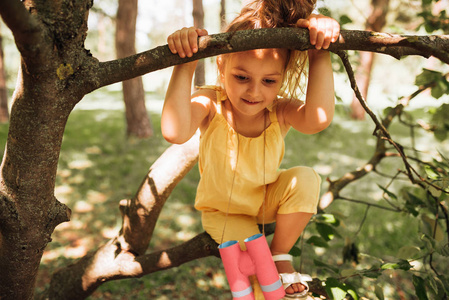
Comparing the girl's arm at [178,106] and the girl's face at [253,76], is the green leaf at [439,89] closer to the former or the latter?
the girl's face at [253,76]

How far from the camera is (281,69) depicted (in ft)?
4.94

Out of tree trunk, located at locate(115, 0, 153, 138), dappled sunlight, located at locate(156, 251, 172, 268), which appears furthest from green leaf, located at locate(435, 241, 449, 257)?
tree trunk, located at locate(115, 0, 153, 138)

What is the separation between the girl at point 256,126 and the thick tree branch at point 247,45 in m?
Answer: 0.10

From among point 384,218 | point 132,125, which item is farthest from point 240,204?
point 132,125

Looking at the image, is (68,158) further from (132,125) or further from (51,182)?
(51,182)

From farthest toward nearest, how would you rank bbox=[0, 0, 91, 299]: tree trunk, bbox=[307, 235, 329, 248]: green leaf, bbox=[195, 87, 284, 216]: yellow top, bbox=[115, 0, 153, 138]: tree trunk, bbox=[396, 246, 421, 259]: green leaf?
bbox=[115, 0, 153, 138]: tree trunk < bbox=[307, 235, 329, 248]: green leaf < bbox=[396, 246, 421, 259]: green leaf < bbox=[195, 87, 284, 216]: yellow top < bbox=[0, 0, 91, 299]: tree trunk

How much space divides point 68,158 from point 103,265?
4.00 metres

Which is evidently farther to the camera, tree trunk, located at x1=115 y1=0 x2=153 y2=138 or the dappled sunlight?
tree trunk, located at x1=115 y1=0 x2=153 y2=138

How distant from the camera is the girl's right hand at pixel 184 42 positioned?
1.11 metres

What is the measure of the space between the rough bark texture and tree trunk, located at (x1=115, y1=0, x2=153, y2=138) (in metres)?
4.90

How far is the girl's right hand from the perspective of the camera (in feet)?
3.63

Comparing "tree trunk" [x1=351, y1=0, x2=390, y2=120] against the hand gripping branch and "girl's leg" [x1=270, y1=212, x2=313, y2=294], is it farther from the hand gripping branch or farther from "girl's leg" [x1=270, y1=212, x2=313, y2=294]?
the hand gripping branch

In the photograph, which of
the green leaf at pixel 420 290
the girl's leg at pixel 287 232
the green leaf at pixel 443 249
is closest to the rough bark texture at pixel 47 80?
the girl's leg at pixel 287 232

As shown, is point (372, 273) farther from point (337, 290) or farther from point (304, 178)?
point (304, 178)
